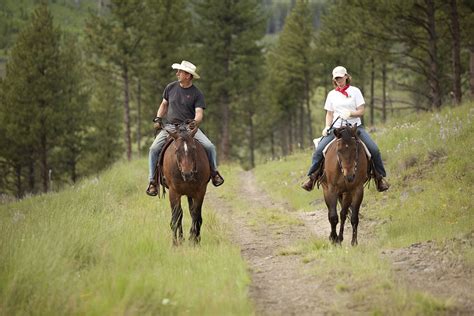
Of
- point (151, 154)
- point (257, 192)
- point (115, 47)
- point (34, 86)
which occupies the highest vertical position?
point (115, 47)

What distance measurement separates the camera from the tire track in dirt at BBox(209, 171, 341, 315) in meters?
6.39

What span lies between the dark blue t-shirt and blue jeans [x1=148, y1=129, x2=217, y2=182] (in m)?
0.39

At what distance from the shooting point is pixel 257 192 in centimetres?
2144

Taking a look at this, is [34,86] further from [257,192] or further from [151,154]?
[151,154]

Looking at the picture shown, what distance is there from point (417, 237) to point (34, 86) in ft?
86.6

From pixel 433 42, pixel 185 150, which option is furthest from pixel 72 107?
pixel 185 150

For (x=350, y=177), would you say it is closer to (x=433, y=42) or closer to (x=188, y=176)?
(x=188, y=176)

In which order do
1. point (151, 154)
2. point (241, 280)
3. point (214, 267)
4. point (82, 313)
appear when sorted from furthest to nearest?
point (151, 154) < point (214, 267) < point (241, 280) < point (82, 313)

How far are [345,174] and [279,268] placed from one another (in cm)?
225

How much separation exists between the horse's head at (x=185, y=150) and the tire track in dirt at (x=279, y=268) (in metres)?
1.81

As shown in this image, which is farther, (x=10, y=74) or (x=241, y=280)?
(x=10, y=74)

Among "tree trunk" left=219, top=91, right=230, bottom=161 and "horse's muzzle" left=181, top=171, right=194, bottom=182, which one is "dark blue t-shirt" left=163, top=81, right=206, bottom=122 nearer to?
"horse's muzzle" left=181, top=171, right=194, bottom=182

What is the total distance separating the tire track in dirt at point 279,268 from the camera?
6387 millimetres

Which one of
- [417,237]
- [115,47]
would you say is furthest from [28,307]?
[115,47]
